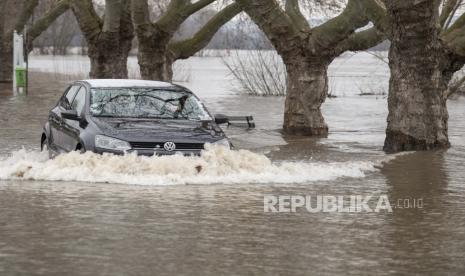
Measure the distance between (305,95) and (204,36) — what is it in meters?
9.48

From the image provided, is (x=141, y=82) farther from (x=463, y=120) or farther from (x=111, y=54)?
(x=463, y=120)

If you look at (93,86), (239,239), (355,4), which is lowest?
(239,239)

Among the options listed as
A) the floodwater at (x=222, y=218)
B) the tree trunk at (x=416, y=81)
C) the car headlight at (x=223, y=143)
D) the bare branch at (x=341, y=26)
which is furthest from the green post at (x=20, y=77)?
the car headlight at (x=223, y=143)

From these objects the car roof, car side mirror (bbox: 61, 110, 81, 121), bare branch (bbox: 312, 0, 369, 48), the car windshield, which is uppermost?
bare branch (bbox: 312, 0, 369, 48)

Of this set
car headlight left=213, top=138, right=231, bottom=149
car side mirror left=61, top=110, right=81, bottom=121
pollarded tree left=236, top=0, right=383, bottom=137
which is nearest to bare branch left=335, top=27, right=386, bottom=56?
pollarded tree left=236, top=0, right=383, bottom=137

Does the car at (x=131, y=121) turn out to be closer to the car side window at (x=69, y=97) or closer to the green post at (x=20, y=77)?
the car side window at (x=69, y=97)

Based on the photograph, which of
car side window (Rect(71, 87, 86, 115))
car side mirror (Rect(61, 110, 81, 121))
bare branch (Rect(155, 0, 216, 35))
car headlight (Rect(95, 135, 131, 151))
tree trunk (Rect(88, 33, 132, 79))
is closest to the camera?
car headlight (Rect(95, 135, 131, 151))

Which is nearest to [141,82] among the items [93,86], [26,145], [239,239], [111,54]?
[93,86]

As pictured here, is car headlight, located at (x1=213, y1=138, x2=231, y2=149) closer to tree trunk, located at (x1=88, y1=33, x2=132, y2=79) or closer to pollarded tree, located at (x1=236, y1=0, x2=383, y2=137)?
pollarded tree, located at (x1=236, y1=0, x2=383, y2=137)

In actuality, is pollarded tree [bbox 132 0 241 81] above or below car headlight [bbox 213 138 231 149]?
above

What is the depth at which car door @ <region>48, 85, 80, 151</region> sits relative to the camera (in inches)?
563

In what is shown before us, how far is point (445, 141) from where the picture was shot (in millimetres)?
18266

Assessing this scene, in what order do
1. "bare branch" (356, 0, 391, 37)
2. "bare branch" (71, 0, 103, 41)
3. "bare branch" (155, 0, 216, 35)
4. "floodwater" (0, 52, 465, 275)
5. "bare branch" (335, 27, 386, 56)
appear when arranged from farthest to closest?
"bare branch" (71, 0, 103, 41), "bare branch" (155, 0, 216, 35), "bare branch" (335, 27, 386, 56), "bare branch" (356, 0, 391, 37), "floodwater" (0, 52, 465, 275)

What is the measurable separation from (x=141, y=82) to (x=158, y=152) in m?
2.49
